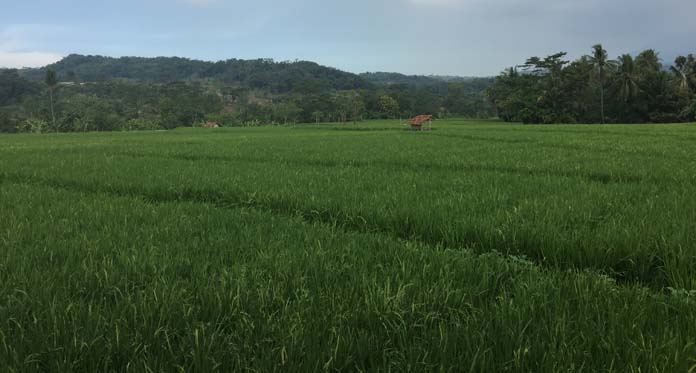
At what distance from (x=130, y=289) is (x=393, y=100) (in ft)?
296

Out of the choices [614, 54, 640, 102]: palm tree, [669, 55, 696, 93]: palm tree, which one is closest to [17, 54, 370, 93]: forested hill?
[614, 54, 640, 102]: palm tree

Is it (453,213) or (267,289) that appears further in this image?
(453,213)

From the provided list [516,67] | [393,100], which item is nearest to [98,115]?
[393,100]

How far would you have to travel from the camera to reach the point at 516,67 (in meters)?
77.1

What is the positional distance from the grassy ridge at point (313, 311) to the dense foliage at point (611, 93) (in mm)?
60427

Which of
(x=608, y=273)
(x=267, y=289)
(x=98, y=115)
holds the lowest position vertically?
(x=608, y=273)

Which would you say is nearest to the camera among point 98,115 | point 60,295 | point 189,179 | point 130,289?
point 60,295

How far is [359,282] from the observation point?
283cm

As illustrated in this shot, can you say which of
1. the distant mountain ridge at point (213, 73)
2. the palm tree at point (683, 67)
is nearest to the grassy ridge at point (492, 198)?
the palm tree at point (683, 67)

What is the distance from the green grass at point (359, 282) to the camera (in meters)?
1.99

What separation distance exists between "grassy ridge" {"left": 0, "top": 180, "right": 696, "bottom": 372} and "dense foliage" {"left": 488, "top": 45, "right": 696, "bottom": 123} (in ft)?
198

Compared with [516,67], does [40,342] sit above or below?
below

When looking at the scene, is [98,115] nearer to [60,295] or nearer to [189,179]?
[189,179]

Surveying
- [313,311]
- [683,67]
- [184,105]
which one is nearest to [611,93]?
[683,67]
